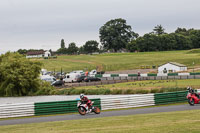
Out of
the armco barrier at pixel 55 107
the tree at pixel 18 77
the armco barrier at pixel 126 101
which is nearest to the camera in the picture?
the armco barrier at pixel 55 107

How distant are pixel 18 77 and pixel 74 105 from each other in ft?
67.6

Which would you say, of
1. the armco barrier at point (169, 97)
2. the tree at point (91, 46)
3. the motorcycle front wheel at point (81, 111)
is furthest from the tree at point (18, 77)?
the tree at point (91, 46)

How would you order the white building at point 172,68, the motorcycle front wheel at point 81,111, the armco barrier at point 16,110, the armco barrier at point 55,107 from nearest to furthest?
the motorcycle front wheel at point 81,111
the armco barrier at point 16,110
the armco barrier at point 55,107
the white building at point 172,68

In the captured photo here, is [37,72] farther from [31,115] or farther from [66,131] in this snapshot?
[66,131]

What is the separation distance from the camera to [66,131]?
1370cm

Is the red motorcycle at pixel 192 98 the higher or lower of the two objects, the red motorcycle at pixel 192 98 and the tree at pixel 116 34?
the lower

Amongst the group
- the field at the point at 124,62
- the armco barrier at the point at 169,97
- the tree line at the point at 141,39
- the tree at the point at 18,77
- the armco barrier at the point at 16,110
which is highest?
the tree line at the point at 141,39

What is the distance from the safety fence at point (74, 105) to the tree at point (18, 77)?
63.5 ft

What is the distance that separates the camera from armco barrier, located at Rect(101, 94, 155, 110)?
23219mm

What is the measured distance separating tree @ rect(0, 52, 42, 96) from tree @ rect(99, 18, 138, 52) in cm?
12424

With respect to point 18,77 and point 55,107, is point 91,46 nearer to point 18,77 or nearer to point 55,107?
point 18,77

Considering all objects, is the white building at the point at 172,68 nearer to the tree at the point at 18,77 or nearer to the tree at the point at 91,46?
the tree at the point at 18,77

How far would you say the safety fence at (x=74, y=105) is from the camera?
22.1 metres

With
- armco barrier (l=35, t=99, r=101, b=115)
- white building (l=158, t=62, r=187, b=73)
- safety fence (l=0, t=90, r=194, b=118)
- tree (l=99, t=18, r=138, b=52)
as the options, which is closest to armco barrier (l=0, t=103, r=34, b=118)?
safety fence (l=0, t=90, r=194, b=118)
